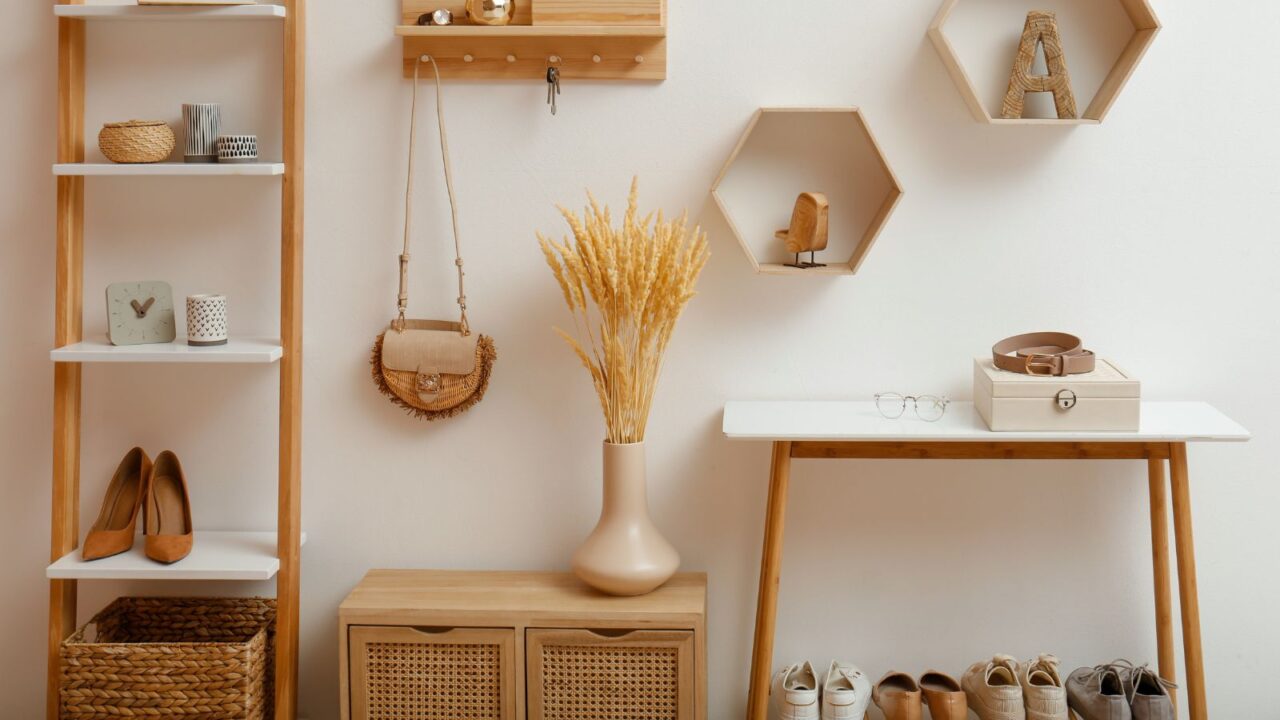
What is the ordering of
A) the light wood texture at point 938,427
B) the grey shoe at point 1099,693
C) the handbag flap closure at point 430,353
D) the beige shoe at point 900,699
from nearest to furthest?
the light wood texture at point 938,427 < the grey shoe at point 1099,693 < the beige shoe at point 900,699 < the handbag flap closure at point 430,353

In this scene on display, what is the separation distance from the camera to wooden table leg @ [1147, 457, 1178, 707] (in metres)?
2.55

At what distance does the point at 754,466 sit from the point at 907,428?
47 cm

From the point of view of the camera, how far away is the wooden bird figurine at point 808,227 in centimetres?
251

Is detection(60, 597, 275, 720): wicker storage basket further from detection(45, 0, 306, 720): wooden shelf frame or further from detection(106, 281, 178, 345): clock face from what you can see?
detection(106, 281, 178, 345): clock face

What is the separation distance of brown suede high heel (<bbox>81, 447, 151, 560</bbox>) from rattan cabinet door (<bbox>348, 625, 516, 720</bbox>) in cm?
59

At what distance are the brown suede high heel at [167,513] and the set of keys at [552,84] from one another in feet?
3.93

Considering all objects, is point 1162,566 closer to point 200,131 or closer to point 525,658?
point 525,658

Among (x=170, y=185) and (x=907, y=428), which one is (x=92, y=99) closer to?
(x=170, y=185)

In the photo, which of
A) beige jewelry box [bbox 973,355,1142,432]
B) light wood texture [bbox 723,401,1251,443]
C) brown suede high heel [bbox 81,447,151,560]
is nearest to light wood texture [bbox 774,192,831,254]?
light wood texture [bbox 723,401,1251,443]

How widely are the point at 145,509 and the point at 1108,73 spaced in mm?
2382

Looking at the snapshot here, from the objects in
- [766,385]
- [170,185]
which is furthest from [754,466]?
[170,185]

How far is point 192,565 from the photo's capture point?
256cm

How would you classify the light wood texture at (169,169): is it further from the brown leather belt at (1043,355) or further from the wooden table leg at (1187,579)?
the wooden table leg at (1187,579)

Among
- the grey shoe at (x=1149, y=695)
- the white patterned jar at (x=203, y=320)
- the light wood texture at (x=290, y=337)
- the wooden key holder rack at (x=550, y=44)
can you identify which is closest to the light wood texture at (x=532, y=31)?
the wooden key holder rack at (x=550, y=44)
